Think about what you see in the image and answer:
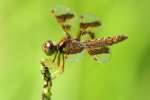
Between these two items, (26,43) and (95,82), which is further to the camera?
(26,43)

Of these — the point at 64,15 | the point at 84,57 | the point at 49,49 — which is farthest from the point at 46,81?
the point at 84,57

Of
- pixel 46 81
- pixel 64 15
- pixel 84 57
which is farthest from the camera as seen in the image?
pixel 84 57

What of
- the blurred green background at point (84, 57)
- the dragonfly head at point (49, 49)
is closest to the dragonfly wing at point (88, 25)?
the dragonfly head at point (49, 49)

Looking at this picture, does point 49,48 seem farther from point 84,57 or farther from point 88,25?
point 84,57

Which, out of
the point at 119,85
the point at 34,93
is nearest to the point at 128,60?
the point at 119,85

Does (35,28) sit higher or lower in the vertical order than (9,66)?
higher

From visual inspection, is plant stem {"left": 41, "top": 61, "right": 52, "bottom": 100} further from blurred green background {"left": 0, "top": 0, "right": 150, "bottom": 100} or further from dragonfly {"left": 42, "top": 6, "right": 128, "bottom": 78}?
blurred green background {"left": 0, "top": 0, "right": 150, "bottom": 100}

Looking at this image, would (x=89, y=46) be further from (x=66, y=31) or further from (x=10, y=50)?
(x=10, y=50)
